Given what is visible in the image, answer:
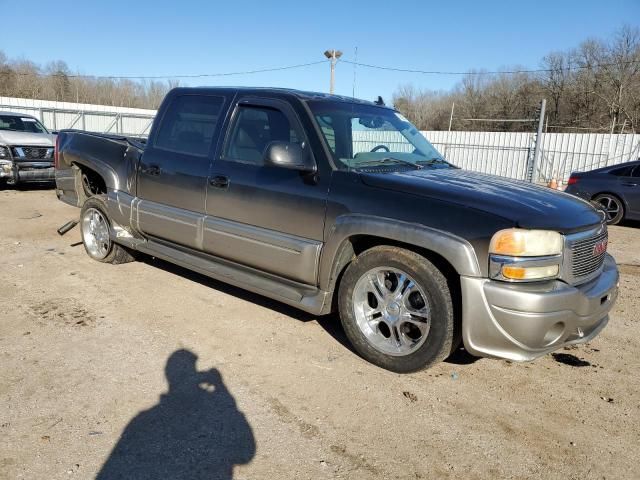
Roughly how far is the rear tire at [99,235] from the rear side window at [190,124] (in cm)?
119

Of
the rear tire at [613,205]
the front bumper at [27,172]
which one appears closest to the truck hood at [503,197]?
the rear tire at [613,205]

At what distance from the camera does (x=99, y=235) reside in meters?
5.99

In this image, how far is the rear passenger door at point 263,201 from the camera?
385 centimetres

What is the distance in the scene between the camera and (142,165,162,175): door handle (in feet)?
16.3

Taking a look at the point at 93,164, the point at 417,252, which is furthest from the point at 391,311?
the point at 93,164

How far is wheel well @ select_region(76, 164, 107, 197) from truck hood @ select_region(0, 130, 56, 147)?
642 centimetres

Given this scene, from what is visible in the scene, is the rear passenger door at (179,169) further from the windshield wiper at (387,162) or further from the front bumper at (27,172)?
the front bumper at (27,172)

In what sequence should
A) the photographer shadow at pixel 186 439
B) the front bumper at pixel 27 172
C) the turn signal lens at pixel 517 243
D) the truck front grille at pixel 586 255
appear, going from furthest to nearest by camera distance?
the front bumper at pixel 27 172, the truck front grille at pixel 586 255, the turn signal lens at pixel 517 243, the photographer shadow at pixel 186 439

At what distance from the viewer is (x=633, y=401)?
3.32 metres

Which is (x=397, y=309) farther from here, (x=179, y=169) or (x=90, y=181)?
(x=90, y=181)

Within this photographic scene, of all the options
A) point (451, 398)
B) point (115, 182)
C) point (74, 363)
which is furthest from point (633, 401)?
point (115, 182)

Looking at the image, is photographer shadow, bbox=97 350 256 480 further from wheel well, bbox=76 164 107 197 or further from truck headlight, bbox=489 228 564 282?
wheel well, bbox=76 164 107 197

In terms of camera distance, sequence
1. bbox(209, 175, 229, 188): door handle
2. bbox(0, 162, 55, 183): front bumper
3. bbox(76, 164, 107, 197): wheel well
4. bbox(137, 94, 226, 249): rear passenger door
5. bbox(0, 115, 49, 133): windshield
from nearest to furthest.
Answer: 1. bbox(209, 175, 229, 188): door handle
2. bbox(137, 94, 226, 249): rear passenger door
3. bbox(76, 164, 107, 197): wheel well
4. bbox(0, 162, 55, 183): front bumper
5. bbox(0, 115, 49, 133): windshield

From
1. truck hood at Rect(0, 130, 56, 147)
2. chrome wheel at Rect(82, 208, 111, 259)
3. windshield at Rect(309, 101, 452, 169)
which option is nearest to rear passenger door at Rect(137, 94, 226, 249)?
chrome wheel at Rect(82, 208, 111, 259)
